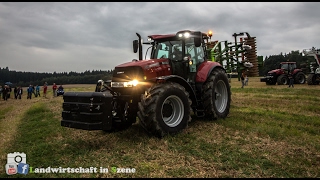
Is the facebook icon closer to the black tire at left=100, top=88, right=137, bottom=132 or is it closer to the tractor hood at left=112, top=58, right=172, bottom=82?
the black tire at left=100, top=88, right=137, bottom=132

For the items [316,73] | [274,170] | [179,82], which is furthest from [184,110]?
[316,73]

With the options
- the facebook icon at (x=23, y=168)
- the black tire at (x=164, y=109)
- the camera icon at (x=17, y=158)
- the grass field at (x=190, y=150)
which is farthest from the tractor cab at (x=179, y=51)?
the facebook icon at (x=23, y=168)

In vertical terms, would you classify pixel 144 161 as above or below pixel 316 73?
below

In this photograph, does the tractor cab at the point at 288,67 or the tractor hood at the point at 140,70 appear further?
the tractor cab at the point at 288,67

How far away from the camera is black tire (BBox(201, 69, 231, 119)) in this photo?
21.2ft

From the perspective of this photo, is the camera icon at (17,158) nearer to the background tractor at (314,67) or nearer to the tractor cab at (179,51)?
the tractor cab at (179,51)

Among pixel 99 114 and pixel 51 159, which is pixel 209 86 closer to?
pixel 99 114

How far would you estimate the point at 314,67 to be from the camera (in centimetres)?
2202

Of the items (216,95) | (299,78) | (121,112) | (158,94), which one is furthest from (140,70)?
(299,78)

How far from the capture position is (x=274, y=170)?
11.6 feet

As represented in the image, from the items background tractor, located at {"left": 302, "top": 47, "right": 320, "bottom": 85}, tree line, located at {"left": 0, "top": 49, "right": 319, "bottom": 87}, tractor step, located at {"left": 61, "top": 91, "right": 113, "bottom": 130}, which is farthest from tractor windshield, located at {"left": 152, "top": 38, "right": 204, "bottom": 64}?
tree line, located at {"left": 0, "top": 49, "right": 319, "bottom": 87}

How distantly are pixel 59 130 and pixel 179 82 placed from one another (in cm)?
368

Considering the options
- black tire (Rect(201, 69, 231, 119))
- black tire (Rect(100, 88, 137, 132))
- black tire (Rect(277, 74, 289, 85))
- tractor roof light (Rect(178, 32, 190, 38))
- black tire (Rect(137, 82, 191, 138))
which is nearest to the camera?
black tire (Rect(137, 82, 191, 138))

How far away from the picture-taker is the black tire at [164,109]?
4875 mm
